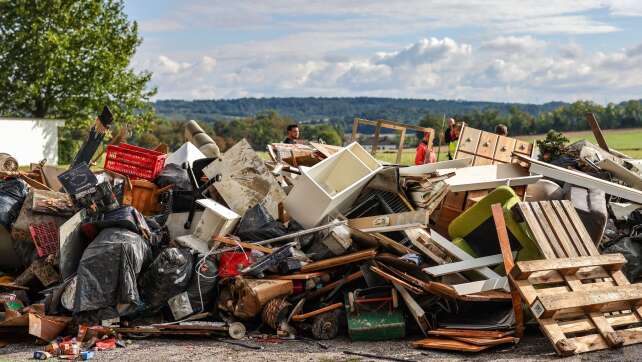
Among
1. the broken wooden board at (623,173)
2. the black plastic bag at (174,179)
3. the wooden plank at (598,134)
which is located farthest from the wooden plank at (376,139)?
the black plastic bag at (174,179)

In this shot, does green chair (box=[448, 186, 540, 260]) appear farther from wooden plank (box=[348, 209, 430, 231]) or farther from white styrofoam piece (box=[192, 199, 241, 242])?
white styrofoam piece (box=[192, 199, 241, 242])

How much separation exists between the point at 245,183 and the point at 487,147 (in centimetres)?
391

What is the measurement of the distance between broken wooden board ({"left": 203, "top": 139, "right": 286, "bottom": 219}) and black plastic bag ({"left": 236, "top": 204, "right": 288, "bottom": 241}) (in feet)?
1.00

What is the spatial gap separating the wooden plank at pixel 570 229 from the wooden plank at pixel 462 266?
2.16 feet

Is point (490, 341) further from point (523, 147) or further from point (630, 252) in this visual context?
point (523, 147)

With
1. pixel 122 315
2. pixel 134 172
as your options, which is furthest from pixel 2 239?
pixel 122 315

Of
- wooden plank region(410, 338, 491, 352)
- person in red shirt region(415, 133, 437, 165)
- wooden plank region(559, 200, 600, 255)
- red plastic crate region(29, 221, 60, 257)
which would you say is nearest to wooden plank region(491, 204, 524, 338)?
wooden plank region(410, 338, 491, 352)

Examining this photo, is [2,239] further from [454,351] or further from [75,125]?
[75,125]

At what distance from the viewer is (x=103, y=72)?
35.8 metres

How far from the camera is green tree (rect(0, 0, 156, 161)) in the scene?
34938 millimetres

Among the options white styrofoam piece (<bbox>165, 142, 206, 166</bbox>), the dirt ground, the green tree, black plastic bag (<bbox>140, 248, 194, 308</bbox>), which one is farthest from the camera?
the green tree

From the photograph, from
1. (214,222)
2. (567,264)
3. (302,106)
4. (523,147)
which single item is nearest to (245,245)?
(214,222)

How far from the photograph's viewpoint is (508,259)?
638cm

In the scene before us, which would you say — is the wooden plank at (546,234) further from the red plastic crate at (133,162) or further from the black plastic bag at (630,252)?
the red plastic crate at (133,162)
